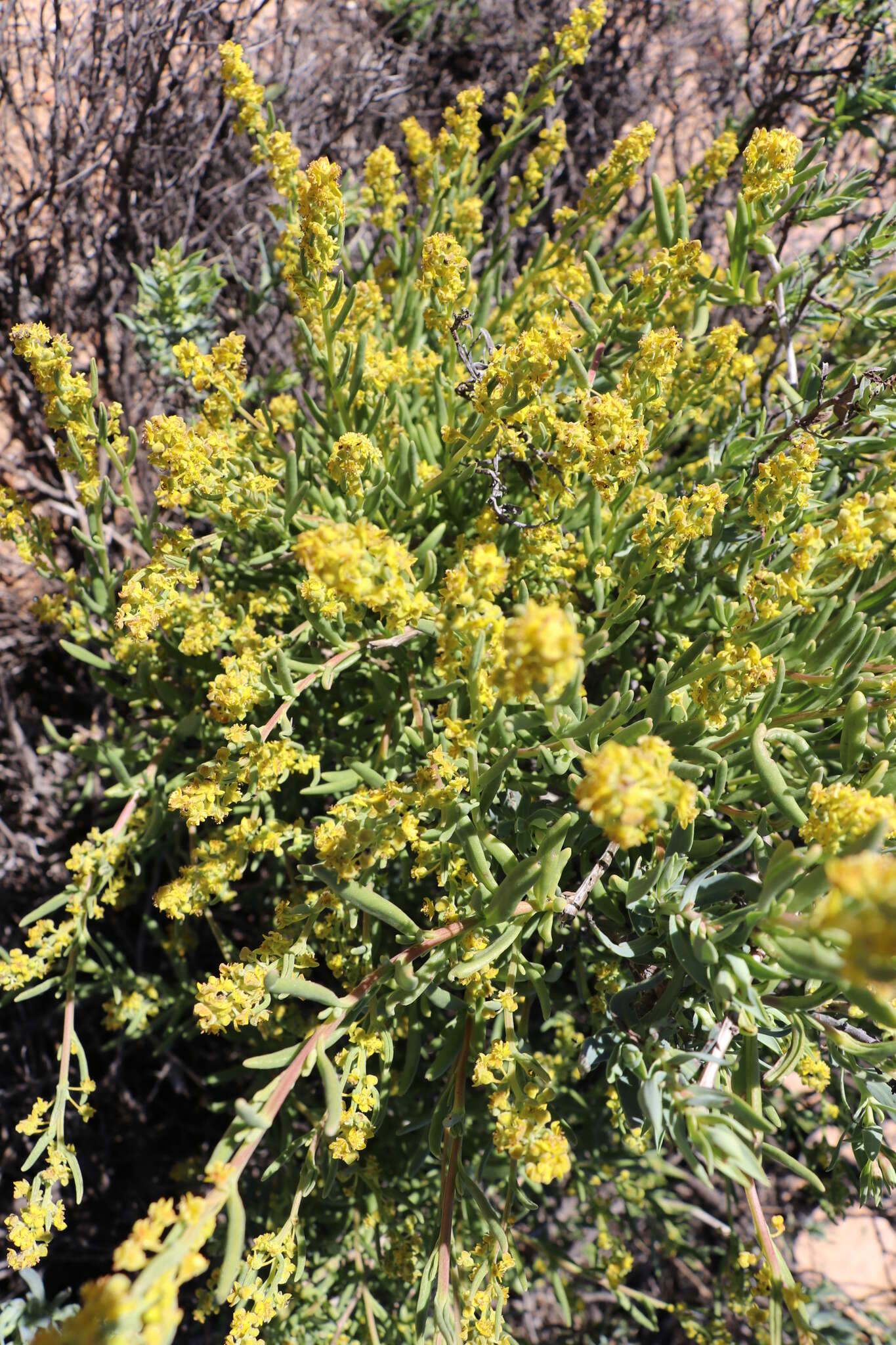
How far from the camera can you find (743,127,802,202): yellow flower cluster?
1.53m

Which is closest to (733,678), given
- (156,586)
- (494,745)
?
(494,745)

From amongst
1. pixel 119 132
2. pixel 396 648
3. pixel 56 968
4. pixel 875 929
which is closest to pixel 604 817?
pixel 875 929

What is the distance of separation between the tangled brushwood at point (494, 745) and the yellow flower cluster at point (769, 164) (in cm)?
1

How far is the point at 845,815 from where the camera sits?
1121 mm

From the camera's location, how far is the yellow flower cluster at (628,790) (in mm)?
867

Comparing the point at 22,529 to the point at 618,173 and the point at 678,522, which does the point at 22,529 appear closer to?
the point at 678,522

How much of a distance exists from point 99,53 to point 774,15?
8.00 ft

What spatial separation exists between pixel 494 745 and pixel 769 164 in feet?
3.91

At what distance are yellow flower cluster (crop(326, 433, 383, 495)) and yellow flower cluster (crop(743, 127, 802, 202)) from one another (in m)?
0.88

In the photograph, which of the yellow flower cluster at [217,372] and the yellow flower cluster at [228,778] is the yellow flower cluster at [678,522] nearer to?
the yellow flower cluster at [228,778]

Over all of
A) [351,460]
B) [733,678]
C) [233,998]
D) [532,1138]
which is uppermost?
[351,460]

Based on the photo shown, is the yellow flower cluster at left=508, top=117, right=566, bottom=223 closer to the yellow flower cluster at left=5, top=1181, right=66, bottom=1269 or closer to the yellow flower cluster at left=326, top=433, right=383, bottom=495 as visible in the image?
the yellow flower cluster at left=326, top=433, right=383, bottom=495

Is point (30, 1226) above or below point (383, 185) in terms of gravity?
below

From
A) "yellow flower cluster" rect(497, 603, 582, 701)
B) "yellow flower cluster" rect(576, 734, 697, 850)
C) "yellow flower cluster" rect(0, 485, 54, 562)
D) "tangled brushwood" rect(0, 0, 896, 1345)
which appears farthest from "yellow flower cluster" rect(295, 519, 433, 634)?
"yellow flower cluster" rect(0, 485, 54, 562)
